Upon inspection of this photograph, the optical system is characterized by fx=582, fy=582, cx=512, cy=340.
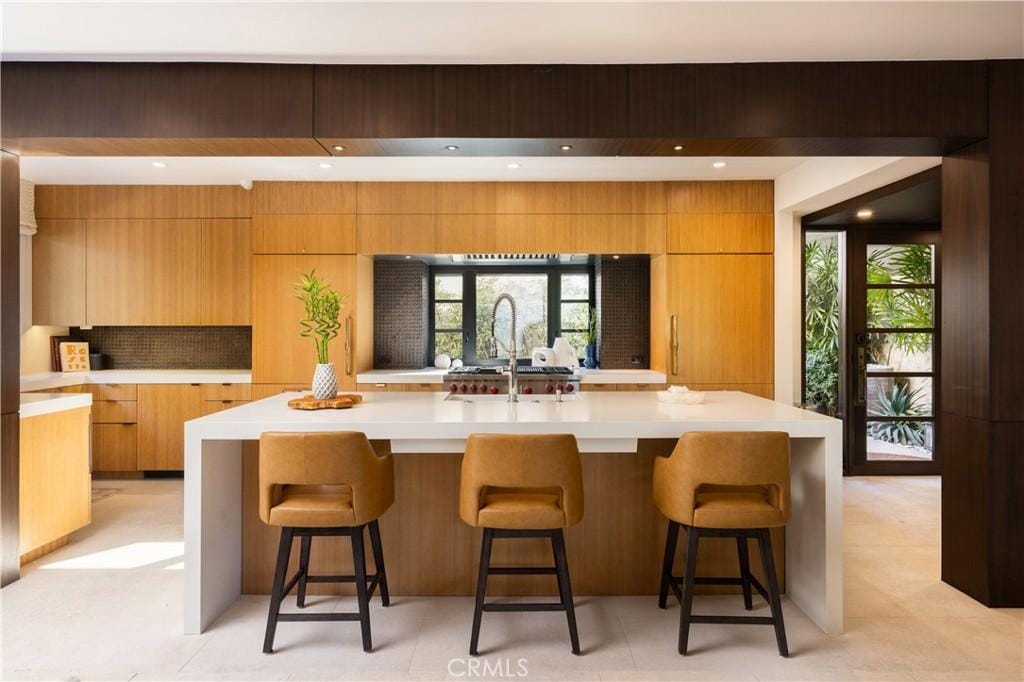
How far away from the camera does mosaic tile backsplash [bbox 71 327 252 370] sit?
217 inches

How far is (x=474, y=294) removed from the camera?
5.71 m

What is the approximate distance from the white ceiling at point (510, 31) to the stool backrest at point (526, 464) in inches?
66.8

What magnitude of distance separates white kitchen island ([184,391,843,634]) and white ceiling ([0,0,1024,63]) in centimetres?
163

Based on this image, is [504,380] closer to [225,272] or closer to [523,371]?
[523,371]

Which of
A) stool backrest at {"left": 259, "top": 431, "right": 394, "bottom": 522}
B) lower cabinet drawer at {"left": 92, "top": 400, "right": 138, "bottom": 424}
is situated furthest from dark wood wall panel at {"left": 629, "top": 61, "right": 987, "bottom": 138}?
lower cabinet drawer at {"left": 92, "top": 400, "right": 138, "bottom": 424}

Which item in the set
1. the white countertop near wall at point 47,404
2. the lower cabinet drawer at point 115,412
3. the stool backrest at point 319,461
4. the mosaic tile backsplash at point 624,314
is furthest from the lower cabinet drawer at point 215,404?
the mosaic tile backsplash at point 624,314

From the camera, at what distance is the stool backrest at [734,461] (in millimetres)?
2197

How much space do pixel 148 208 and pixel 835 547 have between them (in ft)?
18.2

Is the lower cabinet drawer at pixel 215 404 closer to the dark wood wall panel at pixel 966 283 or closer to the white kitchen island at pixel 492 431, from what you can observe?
the white kitchen island at pixel 492 431

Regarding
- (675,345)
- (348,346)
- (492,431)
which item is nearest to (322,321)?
(492,431)

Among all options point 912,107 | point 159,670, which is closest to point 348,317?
point 159,670

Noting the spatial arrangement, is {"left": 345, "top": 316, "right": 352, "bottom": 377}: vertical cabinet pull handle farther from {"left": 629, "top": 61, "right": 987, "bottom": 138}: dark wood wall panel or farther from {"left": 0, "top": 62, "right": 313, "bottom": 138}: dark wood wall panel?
{"left": 629, "top": 61, "right": 987, "bottom": 138}: dark wood wall panel

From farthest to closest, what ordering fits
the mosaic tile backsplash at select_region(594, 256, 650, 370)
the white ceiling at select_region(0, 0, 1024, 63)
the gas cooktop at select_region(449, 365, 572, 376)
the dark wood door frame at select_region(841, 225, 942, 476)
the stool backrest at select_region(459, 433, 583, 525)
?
the mosaic tile backsplash at select_region(594, 256, 650, 370) → the dark wood door frame at select_region(841, 225, 942, 476) → the gas cooktop at select_region(449, 365, 572, 376) → the white ceiling at select_region(0, 0, 1024, 63) → the stool backrest at select_region(459, 433, 583, 525)

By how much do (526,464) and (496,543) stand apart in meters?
0.79
